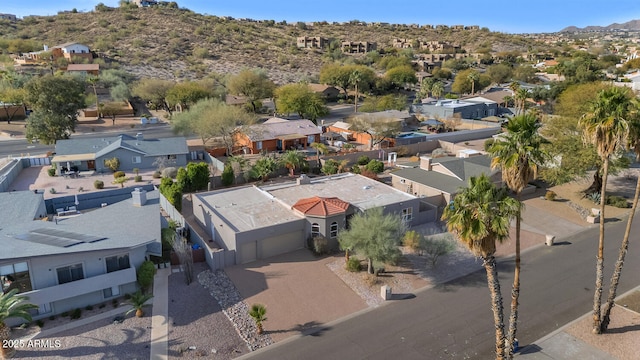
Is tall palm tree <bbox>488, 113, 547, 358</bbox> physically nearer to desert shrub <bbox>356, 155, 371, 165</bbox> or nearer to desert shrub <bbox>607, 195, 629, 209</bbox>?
desert shrub <bbox>607, 195, 629, 209</bbox>

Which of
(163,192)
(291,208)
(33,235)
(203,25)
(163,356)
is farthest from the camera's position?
(203,25)

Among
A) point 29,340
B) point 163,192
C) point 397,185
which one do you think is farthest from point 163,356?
point 397,185

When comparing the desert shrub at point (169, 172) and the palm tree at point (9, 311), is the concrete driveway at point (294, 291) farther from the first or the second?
the desert shrub at point (169, 172)

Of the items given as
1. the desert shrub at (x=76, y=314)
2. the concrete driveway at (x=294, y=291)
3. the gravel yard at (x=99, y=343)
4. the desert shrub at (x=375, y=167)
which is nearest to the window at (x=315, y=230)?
the concrete driveway at (x=294, y=291)

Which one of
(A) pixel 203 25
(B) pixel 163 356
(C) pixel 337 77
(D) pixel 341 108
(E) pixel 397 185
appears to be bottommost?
(B) pixel 163 356

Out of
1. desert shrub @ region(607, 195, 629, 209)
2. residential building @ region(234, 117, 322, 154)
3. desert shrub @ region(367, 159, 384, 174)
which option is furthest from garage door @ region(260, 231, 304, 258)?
desert shrub @ region(607, 195, 629, 209)

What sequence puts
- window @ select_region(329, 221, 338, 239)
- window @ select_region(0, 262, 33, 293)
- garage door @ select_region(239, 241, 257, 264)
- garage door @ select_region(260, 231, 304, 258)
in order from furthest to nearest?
window @ select_region(329, 221, 338, 239) < garage door @ select_region(260, 231, 304, 258) < garage door @ select_region(239, 241, 257, 264) < window @ select_region(0, 262, 33, 293)

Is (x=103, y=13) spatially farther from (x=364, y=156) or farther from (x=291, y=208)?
(x=291, y=208)

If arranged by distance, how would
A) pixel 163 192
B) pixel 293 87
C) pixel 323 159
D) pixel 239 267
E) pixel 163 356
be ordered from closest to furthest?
pixel 163 356
pixel 239 267
pixel 163 192
pixel 323 159
pixel 293 87
